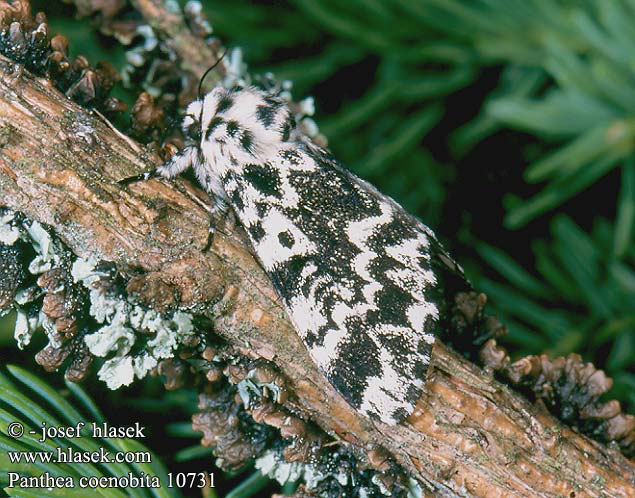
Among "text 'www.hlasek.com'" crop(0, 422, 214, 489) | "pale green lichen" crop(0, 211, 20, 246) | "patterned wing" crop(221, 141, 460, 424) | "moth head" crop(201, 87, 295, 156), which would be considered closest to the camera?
"text 'www.hlasek.com'" crop(0, 422, 214, 489)

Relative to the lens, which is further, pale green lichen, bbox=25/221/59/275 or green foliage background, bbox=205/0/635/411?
green foliage background, bbox=205/0/635/411

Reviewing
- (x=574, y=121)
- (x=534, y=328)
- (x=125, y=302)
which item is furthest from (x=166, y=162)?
(x=534, y=328)

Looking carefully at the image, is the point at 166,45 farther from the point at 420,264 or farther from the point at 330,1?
the point at 420,264

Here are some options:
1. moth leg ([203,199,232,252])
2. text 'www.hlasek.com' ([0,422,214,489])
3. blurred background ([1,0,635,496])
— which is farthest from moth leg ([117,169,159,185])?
blurred background ([1,0,635,496])

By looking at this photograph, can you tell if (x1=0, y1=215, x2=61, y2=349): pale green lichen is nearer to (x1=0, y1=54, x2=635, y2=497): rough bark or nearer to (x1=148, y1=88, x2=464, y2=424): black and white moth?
(x1=0, y1=54, x2=635, y2=497): rough bark

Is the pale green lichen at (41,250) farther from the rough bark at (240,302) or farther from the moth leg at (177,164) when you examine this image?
the moth leg at (177,164)

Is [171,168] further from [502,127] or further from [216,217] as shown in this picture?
[502,127]

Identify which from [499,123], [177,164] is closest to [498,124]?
[499,123]
